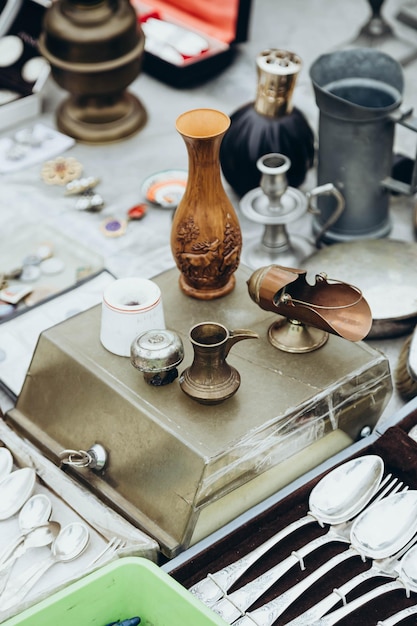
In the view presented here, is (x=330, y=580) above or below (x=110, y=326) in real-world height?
below

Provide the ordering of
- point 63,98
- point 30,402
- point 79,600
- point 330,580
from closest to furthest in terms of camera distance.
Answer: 1. point 79,600
2. point 330,580
3. point 30,402
4. point 63,98

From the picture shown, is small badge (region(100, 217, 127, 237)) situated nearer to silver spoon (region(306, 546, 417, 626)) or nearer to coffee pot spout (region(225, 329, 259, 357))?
coffee pot spout (region(225, 329, 259, 357))

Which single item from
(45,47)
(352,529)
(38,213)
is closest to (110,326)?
(352,529)

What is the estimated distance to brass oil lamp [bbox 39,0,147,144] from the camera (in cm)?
218

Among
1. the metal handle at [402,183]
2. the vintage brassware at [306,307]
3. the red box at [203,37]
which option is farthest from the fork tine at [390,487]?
the red box at [203,37]

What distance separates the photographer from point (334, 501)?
1304 mm

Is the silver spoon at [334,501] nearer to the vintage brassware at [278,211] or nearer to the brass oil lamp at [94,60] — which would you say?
the vintage brassware at [278,211]

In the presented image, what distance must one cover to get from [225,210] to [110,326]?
0.89ft

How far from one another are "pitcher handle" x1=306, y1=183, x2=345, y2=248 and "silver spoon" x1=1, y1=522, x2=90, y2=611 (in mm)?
879

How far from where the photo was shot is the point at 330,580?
1.23 m

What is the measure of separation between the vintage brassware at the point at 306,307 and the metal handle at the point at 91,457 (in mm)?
322

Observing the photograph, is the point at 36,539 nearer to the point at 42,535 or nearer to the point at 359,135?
the point at 42,535

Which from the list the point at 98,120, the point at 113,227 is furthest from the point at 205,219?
the point at 98,120

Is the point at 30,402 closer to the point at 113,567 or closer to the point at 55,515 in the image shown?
the point at 55,515
